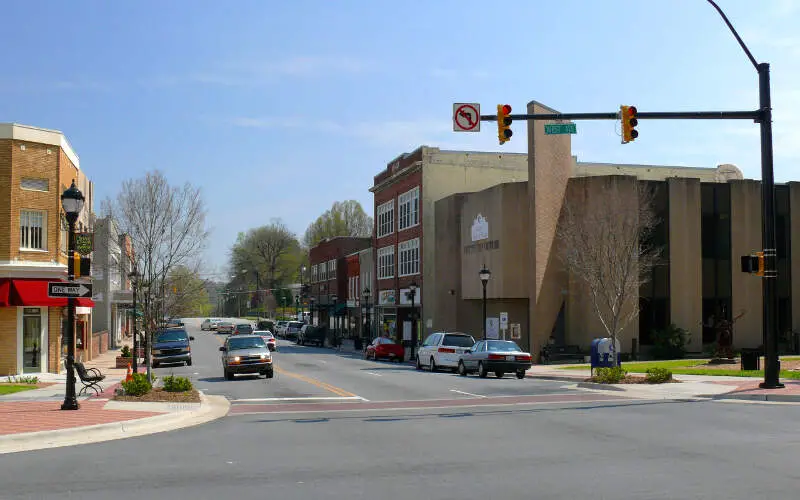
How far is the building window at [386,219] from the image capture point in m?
66.6

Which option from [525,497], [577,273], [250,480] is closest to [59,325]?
[577,273]

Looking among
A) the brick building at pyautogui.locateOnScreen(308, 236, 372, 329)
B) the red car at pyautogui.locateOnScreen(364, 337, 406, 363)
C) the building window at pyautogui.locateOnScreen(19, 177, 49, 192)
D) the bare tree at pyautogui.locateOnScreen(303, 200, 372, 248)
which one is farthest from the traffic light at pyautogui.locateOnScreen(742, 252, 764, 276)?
the bare tree at pyautogui.locateOnScreen(303, 200, 372, 248)

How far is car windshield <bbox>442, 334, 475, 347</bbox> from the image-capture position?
36.2 meters

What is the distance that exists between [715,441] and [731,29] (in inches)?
484

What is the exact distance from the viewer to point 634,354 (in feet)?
141

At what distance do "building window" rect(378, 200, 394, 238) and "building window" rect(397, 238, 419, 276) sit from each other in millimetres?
3205

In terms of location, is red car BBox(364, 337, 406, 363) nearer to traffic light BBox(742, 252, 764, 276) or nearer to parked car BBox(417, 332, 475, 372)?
parked car BBox(417, 332, 475, 372)

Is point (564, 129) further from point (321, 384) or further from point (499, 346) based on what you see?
point (499, 346)

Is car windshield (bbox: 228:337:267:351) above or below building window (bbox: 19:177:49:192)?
below

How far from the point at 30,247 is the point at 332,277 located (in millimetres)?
59475

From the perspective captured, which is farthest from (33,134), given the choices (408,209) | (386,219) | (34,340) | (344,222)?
(344,222)

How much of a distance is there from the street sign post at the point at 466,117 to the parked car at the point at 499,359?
14013 mm

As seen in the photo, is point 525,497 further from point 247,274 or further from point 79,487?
point 247,274

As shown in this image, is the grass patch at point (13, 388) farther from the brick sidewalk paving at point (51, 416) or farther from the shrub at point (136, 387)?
the shrub at point (136, 387)
